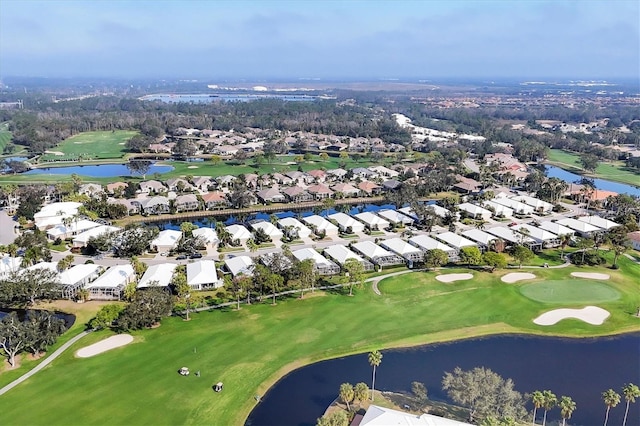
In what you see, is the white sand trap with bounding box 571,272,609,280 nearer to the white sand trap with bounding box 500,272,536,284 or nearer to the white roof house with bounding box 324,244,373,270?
the white sand trap with bounding box 500,272,536,284

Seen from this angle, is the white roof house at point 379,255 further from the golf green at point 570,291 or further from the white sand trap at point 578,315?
the white sand trap at point 578,315

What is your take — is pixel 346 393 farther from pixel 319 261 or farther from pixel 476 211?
pixel 476 211

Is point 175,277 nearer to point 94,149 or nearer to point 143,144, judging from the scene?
point 143,144

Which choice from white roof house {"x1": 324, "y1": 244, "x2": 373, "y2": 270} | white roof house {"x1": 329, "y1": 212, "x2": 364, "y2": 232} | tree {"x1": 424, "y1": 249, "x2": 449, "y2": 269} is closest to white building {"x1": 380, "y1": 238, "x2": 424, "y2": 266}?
tree {"x1": 424, "y1": 249, "x2": 449, "y2": 269}

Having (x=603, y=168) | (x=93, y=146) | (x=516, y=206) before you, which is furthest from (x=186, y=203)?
(x=603, y=168)

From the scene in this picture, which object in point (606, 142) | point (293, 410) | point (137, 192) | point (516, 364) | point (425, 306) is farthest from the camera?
point (606, 142)

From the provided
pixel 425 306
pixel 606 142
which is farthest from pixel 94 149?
pixel 606 142

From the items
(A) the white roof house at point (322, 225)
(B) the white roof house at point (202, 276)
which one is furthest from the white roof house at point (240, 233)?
(B) the white roof house at point (202, 276)
